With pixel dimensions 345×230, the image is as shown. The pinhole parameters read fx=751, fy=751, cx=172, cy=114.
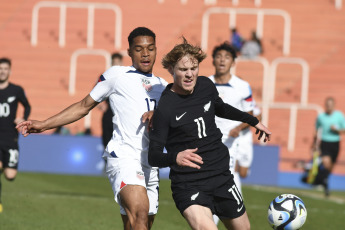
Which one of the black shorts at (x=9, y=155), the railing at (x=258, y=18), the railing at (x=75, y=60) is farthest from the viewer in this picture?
the railing at (x=258, y=18)

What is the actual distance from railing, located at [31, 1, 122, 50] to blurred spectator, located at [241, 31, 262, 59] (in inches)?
186

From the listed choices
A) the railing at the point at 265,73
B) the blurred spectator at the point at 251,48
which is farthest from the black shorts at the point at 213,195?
the blurred spectator at the point at 251,48

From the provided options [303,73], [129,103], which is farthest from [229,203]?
[303,73]

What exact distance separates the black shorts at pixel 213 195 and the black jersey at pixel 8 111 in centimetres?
618

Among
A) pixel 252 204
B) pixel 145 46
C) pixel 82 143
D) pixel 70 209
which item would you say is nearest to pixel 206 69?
pixel 82 143

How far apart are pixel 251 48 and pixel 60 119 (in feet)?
63.8

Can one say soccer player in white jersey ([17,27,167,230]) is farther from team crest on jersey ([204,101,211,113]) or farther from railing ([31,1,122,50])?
railing ([31,1,122,50])

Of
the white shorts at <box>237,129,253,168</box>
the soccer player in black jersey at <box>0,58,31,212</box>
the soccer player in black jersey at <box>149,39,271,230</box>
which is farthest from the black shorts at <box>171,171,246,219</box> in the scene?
the soccer player in black jersey at <box>0,58,31,212</box>

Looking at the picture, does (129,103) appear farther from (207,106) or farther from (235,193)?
(235,193)

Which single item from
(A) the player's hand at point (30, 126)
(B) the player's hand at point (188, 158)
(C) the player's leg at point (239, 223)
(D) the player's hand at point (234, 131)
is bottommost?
(C) the player's leg at point (239, 223)

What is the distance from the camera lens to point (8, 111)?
12.3m

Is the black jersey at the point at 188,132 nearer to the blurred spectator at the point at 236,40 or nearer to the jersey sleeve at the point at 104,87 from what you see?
the jersey sleeve at the point at 104,87

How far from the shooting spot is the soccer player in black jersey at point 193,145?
650 cm

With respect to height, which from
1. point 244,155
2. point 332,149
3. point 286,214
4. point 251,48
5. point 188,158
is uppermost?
point 251,48
